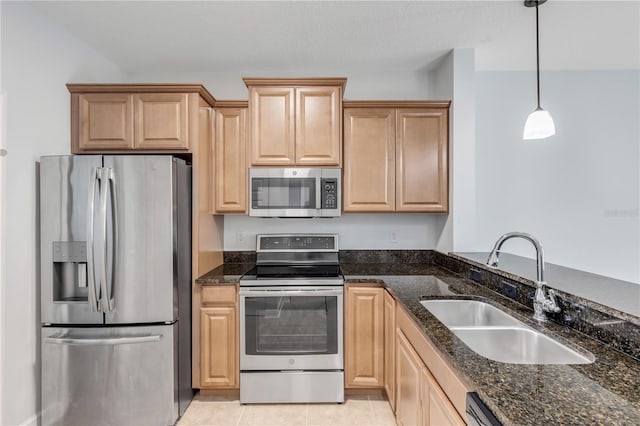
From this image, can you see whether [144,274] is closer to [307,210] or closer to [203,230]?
[203,230]

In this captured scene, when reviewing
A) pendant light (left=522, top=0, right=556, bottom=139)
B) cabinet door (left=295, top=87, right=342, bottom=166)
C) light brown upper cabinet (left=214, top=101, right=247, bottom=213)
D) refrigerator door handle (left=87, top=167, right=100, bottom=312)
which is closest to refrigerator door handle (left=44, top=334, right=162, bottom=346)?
refrigerator door handle (left=87, top=167, right=100, bottom=312)

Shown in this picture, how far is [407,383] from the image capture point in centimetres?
174

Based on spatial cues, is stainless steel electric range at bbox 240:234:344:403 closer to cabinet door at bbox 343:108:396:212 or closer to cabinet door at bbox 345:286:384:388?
cabinet door at bbox 345:286:384:388

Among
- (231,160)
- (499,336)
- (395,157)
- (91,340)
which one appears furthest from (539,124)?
(91,340)

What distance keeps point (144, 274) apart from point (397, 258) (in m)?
2.06

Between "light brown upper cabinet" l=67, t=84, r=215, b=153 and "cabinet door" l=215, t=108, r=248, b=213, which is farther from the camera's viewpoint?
"cabinet door" l=215, t=108, r=248, b=213

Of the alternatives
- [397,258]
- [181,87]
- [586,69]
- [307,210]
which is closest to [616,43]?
[586,69]

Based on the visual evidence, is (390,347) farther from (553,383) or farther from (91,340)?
(91,340)

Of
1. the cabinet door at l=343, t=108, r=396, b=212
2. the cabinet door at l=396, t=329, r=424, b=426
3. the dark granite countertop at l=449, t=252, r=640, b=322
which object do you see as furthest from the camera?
the cabinet door at l=343, t=108, r=396, b=212

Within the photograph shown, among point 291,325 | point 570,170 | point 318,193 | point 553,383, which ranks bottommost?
point 291,325

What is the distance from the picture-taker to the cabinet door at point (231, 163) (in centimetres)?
271

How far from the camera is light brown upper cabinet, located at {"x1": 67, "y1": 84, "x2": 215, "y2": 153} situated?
7.77 feet

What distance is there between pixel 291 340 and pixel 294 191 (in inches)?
43.7

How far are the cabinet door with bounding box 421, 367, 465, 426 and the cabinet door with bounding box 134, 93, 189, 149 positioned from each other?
82.1 inches
